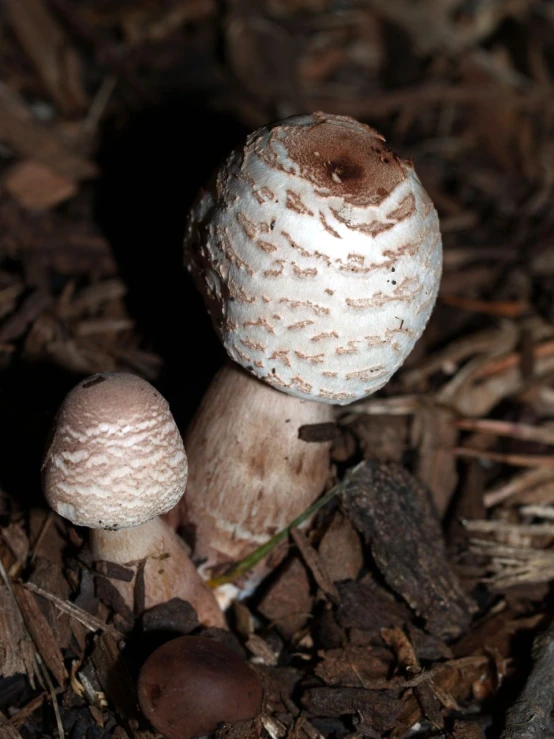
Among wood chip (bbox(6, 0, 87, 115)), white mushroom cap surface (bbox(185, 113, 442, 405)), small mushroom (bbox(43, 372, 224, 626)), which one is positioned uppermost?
wood chip (bbox(6, 0, 87, 115))

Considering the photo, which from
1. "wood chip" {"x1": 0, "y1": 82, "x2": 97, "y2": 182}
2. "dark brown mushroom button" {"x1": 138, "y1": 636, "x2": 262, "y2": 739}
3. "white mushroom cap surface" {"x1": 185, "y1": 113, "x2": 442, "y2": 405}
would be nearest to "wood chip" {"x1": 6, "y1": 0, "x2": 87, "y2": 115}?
"wood chip" {"x1": 0, "y1": 82, "x2": 97, "y2": 182}

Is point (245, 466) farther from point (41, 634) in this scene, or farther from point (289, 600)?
point (41, 634)

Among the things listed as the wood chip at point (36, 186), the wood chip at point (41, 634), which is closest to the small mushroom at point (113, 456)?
the wood chip at point (41, 634)

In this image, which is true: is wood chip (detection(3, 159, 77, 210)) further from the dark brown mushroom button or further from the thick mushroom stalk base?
the dark brown mushroom button

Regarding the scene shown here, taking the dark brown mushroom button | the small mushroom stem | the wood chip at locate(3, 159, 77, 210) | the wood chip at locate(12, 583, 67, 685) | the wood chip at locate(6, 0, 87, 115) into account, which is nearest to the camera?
the dark brown mushroom button

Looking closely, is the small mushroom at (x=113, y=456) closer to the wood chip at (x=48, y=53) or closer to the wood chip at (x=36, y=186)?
the wood chip at (x=36, y=186)

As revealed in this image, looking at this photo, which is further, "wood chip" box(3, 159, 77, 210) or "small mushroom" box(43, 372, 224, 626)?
"wood chip" box(3, 159, 77, 210)
